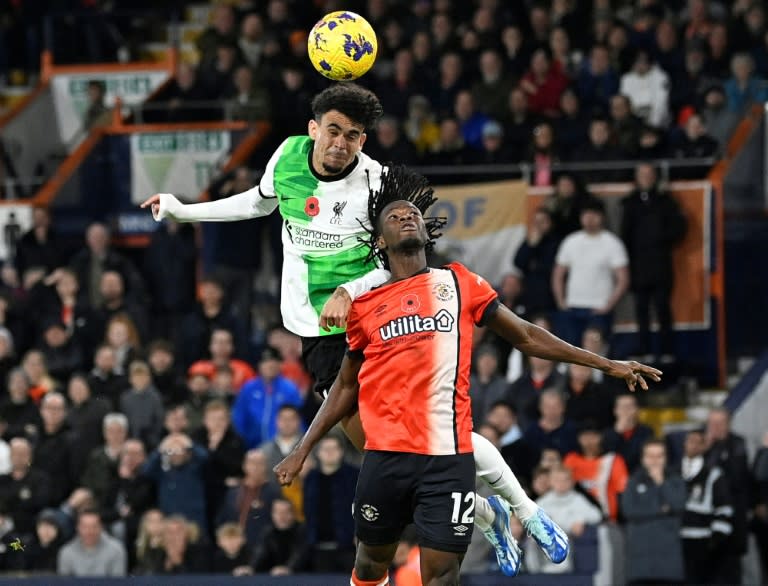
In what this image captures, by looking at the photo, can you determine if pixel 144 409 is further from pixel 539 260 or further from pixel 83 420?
pixel 539 260

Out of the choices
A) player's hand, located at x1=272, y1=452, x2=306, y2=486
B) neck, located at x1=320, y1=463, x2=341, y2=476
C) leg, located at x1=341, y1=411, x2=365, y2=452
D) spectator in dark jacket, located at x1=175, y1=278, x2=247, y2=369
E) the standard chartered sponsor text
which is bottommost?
neck, located at x1=320, y1=463, x2=341, y2=476

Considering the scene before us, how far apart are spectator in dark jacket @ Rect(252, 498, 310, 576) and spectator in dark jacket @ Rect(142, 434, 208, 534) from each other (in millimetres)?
849

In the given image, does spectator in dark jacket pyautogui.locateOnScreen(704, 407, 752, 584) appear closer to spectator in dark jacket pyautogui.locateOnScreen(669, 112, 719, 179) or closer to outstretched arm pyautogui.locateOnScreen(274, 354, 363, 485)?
spectator in dark jacket pyautogui.locateOnScreen(669, 112, 719, 179)

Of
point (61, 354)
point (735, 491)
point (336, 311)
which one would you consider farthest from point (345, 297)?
point (61, 354)

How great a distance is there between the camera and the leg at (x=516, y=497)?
9.52m

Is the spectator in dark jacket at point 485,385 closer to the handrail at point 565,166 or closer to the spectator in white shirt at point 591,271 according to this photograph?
the spectator in white shirt at point 591,271

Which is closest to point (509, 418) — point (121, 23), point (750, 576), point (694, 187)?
point (750, 576)

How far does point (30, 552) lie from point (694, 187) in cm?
698

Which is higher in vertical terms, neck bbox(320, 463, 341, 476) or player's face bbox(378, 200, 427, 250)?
player's face bbox(378, 200, 427, 250)

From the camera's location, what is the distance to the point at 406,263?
8797mm

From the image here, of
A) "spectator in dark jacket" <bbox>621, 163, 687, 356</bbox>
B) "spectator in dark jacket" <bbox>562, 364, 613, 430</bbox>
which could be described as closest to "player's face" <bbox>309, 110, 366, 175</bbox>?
"spectator in dark jacket" <bbox>562, 364, 613, 430</bbox>

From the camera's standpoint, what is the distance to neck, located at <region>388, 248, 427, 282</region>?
878cm

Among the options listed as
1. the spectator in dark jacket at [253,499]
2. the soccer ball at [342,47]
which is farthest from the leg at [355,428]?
the spectator in dark jacket at [253,499]

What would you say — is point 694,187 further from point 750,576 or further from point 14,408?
point 14,408
